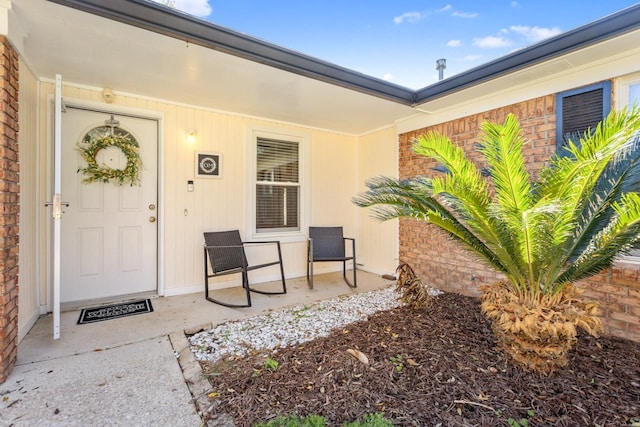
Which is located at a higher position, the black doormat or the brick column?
the brick column

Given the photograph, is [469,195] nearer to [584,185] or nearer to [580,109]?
[584,185]

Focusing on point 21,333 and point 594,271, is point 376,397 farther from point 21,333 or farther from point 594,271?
point 21,333

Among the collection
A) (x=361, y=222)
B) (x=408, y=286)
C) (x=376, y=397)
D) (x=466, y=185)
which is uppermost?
(x=466, y=185)

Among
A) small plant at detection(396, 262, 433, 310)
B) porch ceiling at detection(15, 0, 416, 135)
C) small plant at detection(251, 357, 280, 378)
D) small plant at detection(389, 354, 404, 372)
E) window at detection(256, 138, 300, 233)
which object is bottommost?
small plant at detection(251, 357, 280, 378)

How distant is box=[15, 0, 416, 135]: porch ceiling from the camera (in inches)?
88.0

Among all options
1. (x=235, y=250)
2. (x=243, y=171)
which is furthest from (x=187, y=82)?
(x=235, y=250)

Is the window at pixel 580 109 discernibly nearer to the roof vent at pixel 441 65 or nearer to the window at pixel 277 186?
the roof vent at pixel 441 65

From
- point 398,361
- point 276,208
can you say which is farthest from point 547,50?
point 276,208

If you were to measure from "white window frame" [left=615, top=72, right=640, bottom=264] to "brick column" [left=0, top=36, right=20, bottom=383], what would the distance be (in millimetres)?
4757

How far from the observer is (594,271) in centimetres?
207

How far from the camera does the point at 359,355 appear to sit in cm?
218

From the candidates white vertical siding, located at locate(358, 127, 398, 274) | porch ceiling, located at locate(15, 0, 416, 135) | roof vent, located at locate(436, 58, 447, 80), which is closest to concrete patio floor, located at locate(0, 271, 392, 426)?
white vertical siding, located at locate(358, 127, 398, 274)

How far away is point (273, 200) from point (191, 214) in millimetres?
1251

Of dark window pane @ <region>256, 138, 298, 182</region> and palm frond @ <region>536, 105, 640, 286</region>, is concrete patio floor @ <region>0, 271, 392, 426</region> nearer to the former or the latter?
dark window pane @ <region>256, 138, 298, 182</region>
